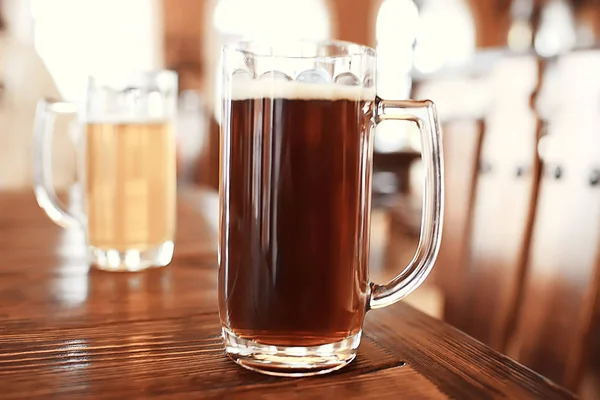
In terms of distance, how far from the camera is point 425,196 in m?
0.43

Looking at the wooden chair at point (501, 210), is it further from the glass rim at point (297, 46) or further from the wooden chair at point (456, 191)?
the glass rim at point (297, 46)

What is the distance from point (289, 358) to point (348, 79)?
17cm

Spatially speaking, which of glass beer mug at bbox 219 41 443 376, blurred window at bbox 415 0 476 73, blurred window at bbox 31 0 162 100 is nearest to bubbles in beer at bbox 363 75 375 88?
glass beer mug at bbox 219 41 443 376

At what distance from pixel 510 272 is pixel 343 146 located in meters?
0.61

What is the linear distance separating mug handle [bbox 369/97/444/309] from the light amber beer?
0.34 metres

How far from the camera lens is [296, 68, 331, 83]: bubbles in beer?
1.24 feet

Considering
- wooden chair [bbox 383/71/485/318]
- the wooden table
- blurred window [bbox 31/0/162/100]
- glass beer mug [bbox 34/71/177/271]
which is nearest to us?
the wooden table

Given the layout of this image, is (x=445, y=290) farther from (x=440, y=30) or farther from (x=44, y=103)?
(x=440, y=30)

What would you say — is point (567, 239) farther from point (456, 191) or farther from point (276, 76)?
point (276, 76)

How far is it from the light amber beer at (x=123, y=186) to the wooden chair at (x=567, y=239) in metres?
0.50

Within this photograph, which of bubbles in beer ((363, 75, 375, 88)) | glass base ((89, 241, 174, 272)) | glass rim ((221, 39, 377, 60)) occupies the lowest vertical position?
glass base ((89, 241, 174, 272))

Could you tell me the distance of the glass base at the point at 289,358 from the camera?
377 mm

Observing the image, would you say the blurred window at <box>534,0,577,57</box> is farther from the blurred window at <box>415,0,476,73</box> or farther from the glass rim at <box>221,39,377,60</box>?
the glass rim at <box>221,39,377,60</box>

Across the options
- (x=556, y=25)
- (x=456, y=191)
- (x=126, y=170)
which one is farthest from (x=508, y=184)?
(x=556, y=25)
